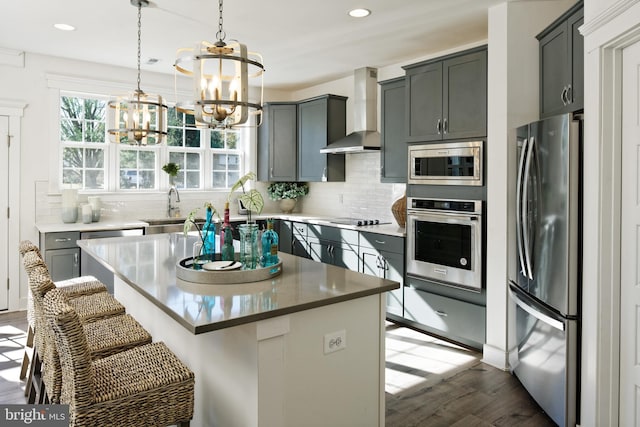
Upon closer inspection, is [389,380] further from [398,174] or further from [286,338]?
[398,174]

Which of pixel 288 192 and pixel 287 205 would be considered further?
pixel 287 205

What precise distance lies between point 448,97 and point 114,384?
10.4 feet

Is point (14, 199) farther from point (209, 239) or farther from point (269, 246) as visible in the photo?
point (269, 246)

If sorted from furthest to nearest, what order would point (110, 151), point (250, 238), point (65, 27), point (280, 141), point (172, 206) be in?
1. point (280, 141)
2. point (172, 206)
3. point (110, 151)
4. point (65, 27)
5. point (250, 238)

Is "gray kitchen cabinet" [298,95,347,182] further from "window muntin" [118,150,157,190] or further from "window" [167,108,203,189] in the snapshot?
"window muntin" [118,150,157,190]

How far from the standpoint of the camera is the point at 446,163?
3.81m

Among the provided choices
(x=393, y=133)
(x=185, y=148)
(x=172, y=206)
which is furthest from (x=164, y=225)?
(x=393, y=133)

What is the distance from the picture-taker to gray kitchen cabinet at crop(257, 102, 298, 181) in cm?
606

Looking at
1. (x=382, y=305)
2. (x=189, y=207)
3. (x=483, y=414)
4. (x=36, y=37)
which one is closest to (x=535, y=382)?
(x=483, y=414)

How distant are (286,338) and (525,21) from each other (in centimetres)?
292

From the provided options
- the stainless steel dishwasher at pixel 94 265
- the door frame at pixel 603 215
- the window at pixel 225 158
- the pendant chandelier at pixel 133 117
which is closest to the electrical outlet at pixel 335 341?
the door frame at pixel 603 215

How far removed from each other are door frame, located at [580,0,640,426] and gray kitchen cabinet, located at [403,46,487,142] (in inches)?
50.2

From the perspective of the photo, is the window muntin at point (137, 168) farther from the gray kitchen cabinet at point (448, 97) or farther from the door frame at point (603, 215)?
the door frame at point (603, 215)

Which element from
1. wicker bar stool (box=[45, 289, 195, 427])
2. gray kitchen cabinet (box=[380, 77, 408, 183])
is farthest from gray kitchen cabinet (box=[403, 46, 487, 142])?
wicker bar stool (box=[45, 289, 195, 427])
